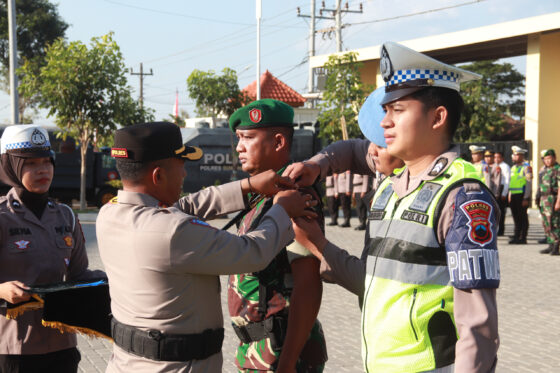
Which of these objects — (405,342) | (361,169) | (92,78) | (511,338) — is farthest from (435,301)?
(92,78)

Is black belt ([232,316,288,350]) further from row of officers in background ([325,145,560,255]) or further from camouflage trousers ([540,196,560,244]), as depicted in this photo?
camouflage trousers ([540,196,560,244])

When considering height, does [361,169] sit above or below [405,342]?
above

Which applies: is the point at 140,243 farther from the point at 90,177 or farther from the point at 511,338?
the point at 90,177

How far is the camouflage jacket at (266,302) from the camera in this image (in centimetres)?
258

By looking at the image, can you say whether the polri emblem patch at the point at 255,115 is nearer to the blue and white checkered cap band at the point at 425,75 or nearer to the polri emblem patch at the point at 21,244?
the blue and white checkered cap band at the point at 425,75

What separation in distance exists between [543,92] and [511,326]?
18308 millimetres

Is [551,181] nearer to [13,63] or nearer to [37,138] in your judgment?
[37,138]

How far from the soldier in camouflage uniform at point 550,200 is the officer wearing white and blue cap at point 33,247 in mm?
10860

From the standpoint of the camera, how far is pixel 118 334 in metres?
2.33

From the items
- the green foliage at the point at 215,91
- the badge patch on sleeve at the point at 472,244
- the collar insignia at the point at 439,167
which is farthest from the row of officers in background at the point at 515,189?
the badge patch on sleeve at the point at 472,244

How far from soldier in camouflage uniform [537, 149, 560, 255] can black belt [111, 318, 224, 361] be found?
1128 cm

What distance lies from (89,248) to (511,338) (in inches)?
334

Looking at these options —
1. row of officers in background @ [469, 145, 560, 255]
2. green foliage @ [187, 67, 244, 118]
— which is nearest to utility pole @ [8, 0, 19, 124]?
green foliage @ [187, 67, 244, 118]

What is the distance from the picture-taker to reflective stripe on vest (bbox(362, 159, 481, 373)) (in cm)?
188
